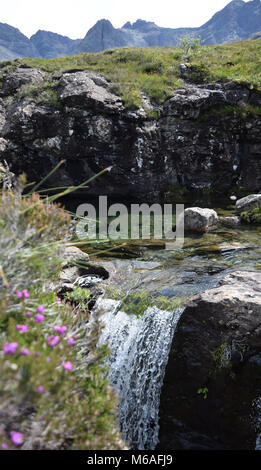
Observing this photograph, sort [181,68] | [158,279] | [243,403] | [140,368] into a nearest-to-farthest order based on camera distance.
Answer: [243,403] → [140,368] → [158,279] → [181,68]

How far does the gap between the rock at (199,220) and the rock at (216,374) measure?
21.1ft

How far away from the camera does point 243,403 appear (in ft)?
15.9

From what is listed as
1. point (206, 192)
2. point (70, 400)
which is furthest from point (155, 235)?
point (70, 400)

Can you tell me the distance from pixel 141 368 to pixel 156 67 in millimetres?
22348

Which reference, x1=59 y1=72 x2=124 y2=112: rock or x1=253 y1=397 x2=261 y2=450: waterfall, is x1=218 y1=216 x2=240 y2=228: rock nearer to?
x1=253 y1=397 x2=261 y2=450: waterfall

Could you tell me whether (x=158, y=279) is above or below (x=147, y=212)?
below

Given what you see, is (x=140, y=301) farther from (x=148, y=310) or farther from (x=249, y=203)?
(x=249, y=203)

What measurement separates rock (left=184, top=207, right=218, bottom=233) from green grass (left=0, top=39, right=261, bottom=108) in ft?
29.5

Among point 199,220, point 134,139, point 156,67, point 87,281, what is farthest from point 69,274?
point 156,67

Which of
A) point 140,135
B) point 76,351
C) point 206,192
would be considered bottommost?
point 76,351

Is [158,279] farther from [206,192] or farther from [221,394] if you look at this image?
[206,192]

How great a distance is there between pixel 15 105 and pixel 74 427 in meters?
19.1

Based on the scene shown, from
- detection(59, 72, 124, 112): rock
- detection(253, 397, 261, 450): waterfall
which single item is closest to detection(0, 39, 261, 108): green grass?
detection(59, 72, 124, 112): rock

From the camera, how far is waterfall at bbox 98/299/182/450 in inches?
202
